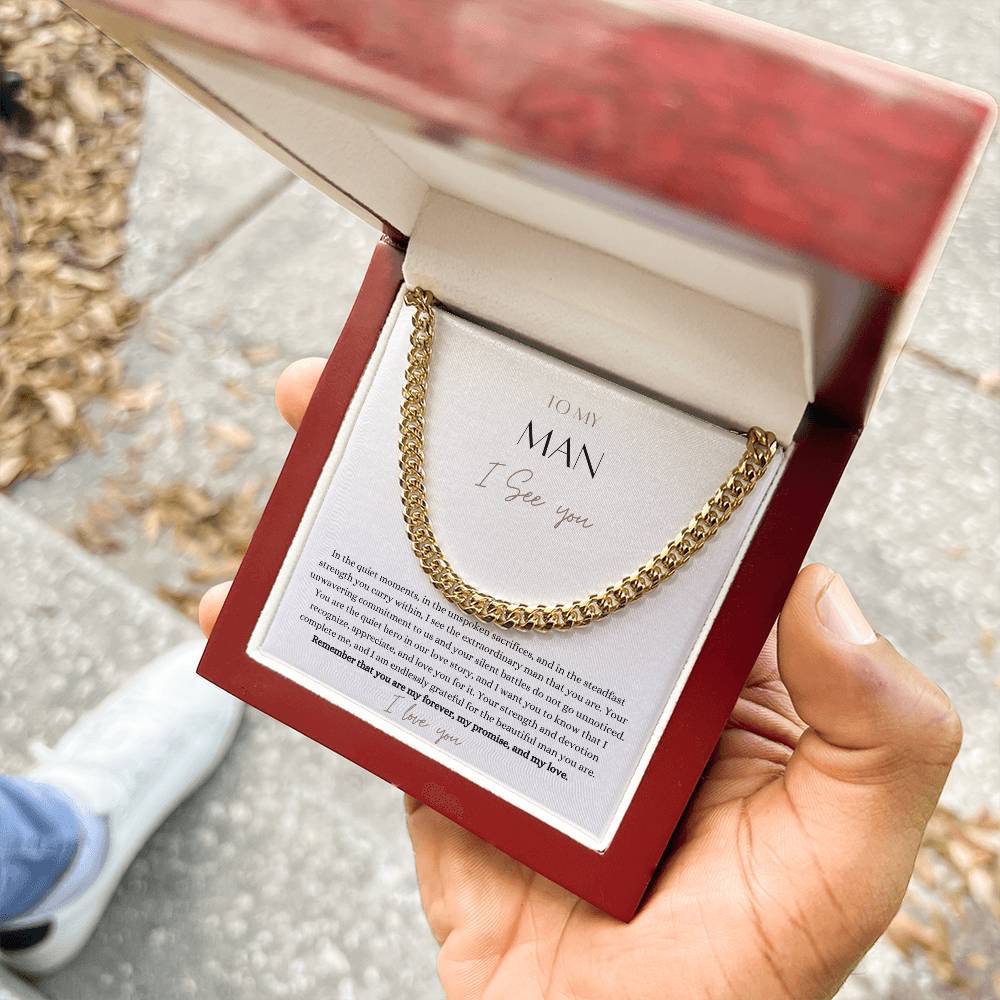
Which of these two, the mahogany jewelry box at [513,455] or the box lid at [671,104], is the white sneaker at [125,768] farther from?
the box lid at [671,104]

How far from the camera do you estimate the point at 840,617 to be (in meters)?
0.68

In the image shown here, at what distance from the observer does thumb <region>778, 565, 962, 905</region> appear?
66cm

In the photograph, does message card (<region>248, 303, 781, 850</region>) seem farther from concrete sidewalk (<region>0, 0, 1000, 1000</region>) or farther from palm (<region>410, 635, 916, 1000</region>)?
concrete sidewalk (<region>0, 0, 1000, 1000</region>)

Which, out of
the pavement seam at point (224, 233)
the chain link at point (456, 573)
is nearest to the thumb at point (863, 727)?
the chain link at point (456, 573)

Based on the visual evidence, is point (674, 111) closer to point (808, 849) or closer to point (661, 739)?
point (661, 739)

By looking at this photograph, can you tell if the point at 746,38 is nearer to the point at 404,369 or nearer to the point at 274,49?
the point at 274,49

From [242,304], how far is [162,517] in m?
0.43

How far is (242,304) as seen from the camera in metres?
1.61

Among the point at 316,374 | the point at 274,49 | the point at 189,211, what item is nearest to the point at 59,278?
the point at 189,211

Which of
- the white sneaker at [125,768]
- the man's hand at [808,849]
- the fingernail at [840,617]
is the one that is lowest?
the white sneaker at [125,768]

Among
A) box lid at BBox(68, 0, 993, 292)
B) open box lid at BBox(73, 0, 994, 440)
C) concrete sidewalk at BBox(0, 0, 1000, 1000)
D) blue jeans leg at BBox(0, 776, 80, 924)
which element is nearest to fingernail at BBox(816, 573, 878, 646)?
open box lid at BBox(73, 0, 994, 440)

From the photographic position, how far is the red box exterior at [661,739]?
25.0 inches

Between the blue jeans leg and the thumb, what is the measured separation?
3.11 feet

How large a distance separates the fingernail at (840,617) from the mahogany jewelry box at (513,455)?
0.22ft
